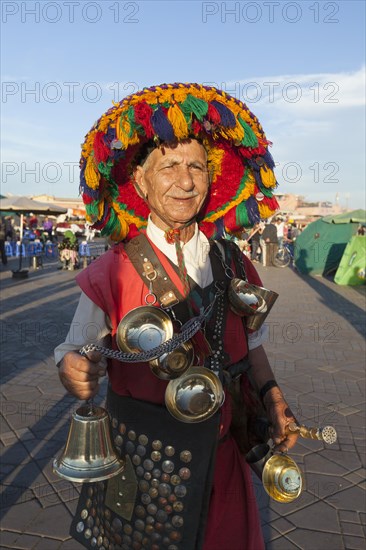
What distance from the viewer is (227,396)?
5.95 ft

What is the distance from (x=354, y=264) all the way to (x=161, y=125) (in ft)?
45.0

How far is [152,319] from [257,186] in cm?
87

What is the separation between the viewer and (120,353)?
1.48m

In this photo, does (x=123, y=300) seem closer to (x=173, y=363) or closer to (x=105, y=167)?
(x=173, y=363)

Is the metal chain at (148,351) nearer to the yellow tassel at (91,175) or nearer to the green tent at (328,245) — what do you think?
the yellow tassel at (91,175)

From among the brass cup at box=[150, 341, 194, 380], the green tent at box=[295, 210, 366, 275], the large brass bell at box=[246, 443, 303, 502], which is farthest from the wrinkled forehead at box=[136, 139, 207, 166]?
the green tent at box=[295, 210, 366, 275]

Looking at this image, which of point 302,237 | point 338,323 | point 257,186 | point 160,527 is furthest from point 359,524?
point 302,237

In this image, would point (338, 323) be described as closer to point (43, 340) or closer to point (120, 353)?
point (43, 340)

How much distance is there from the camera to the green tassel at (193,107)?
1.73m

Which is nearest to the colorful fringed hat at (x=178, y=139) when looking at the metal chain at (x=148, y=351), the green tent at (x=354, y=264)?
the metal chain at (x=148, y=351)

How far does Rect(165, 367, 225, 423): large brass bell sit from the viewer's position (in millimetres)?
1490

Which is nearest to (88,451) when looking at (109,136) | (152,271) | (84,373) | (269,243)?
(84,373)

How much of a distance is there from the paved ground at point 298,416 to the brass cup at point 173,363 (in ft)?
5.92

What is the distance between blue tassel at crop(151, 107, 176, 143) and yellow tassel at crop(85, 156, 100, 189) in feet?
0.96
